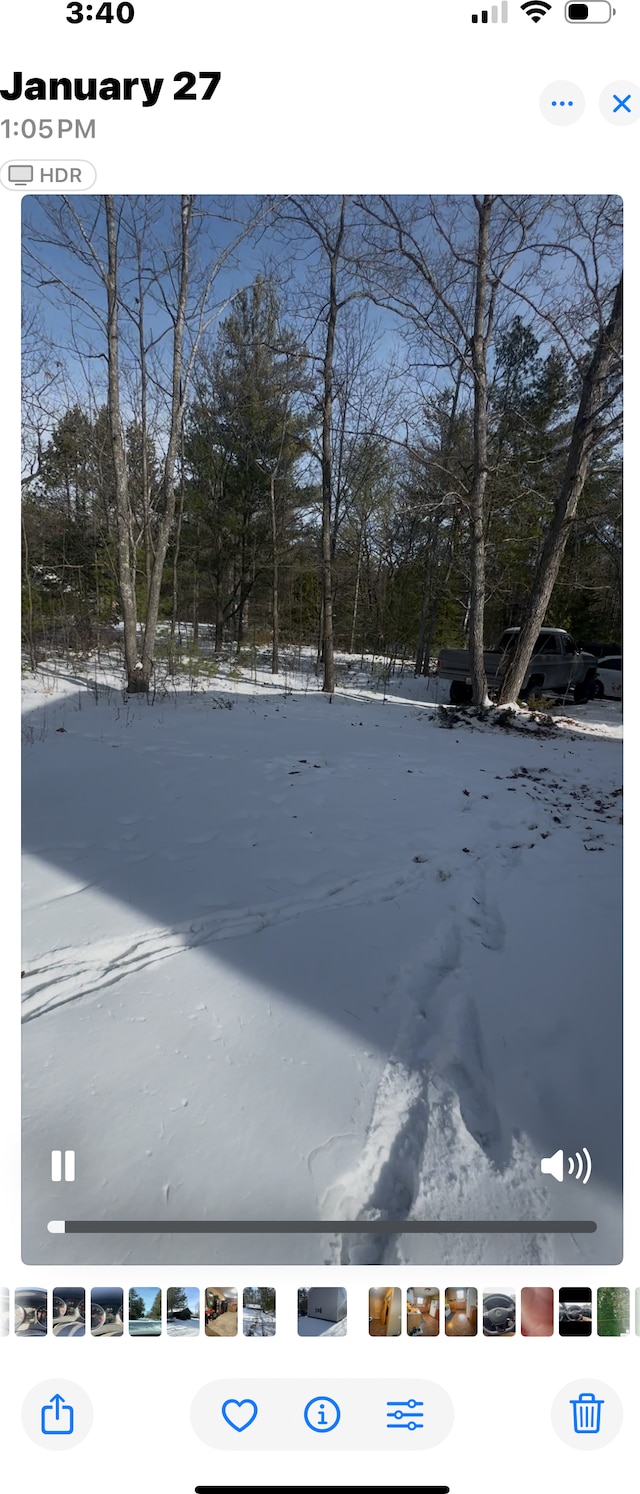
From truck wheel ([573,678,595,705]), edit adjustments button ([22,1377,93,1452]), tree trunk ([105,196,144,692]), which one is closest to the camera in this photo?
edit adjustments button ([22,1377,93,1452])

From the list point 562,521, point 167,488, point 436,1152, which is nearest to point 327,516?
point 167,488

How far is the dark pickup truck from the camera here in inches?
248

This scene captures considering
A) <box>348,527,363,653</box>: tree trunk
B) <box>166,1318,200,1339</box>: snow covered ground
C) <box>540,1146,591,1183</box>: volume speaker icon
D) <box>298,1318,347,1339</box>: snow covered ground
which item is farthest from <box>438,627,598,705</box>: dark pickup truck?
<box>166,1318,200,1339</box>: snow covered ground

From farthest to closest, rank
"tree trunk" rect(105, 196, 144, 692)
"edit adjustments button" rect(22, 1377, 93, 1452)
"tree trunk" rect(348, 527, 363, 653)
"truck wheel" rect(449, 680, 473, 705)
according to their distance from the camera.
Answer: "tree trunk" rect(348, 527, 363, 653)
"truck wheel" rect(449, 680, 473, 705)
"tree trunk" rect(105, 196, 144, 692)
"edit adjustments button" rect(22, 1377, 93, 1452)

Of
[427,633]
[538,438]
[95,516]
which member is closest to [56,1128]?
[95,516]

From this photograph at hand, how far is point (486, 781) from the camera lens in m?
4.02

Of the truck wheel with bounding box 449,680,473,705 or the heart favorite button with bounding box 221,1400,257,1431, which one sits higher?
the truck wheel with bounding box 449,680,473,705
